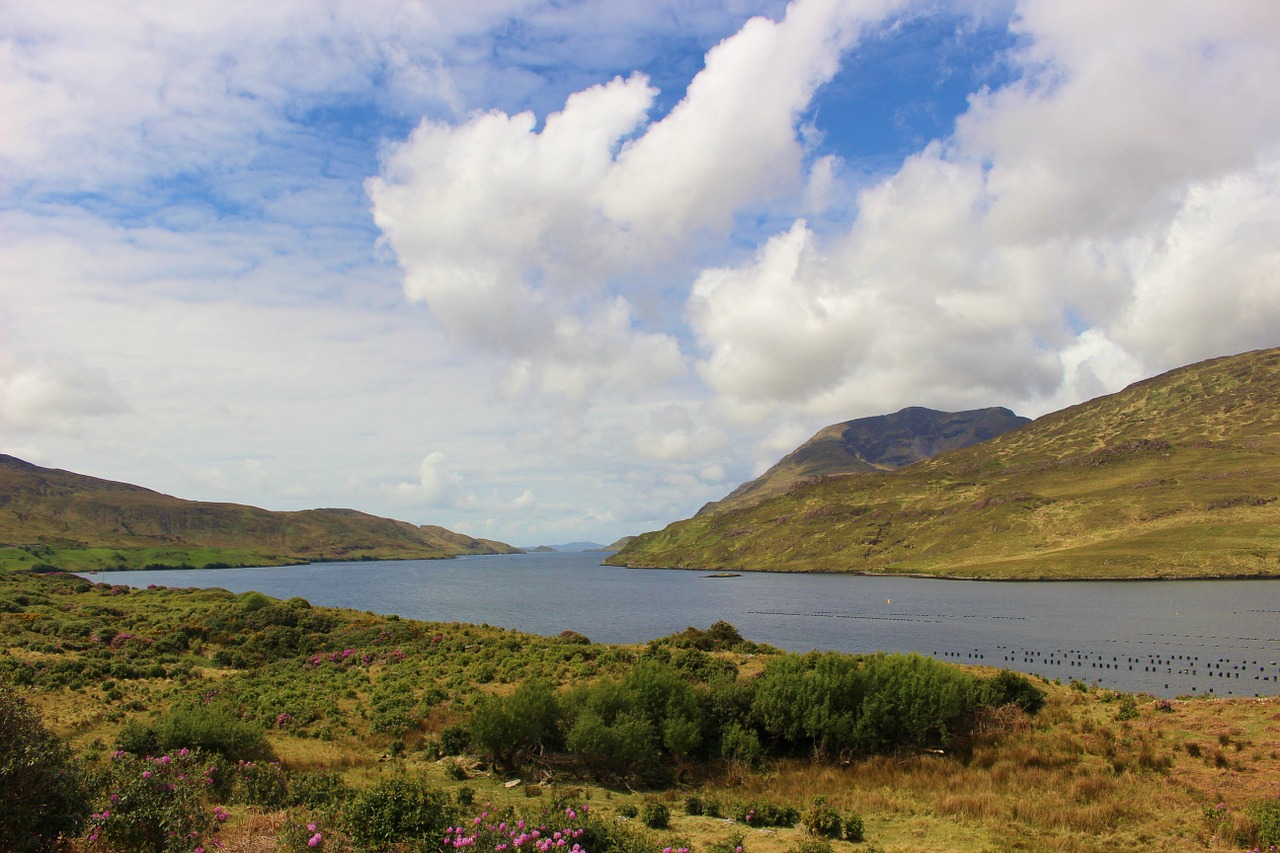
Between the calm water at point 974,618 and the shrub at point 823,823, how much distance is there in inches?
1887

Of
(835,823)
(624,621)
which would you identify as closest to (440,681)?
(835,823)

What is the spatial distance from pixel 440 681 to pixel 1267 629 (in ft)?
Result: 320

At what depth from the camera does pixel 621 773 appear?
29.5 meters

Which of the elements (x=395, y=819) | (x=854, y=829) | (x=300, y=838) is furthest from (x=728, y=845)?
(x=300, y=838)

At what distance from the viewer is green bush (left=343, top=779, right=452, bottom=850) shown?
53.4 ft

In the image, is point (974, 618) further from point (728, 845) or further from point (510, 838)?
point (510, 838)

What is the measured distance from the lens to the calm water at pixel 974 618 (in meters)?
69.3

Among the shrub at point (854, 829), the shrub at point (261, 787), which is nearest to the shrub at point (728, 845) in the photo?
the shrub at point (854, 829)

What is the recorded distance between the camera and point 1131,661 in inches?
2749

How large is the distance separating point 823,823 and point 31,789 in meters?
19.7

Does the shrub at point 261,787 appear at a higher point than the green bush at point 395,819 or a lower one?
lower

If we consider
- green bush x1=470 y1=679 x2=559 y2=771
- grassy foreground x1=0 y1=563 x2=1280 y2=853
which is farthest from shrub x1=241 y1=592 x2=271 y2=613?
green bush x1=470 y1=679 x2=559 y2=771

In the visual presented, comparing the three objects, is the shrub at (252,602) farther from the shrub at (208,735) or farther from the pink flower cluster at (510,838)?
the pink flower cluster at (510,838)

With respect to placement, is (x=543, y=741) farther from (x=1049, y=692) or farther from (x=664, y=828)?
(x=1049, y=692)
